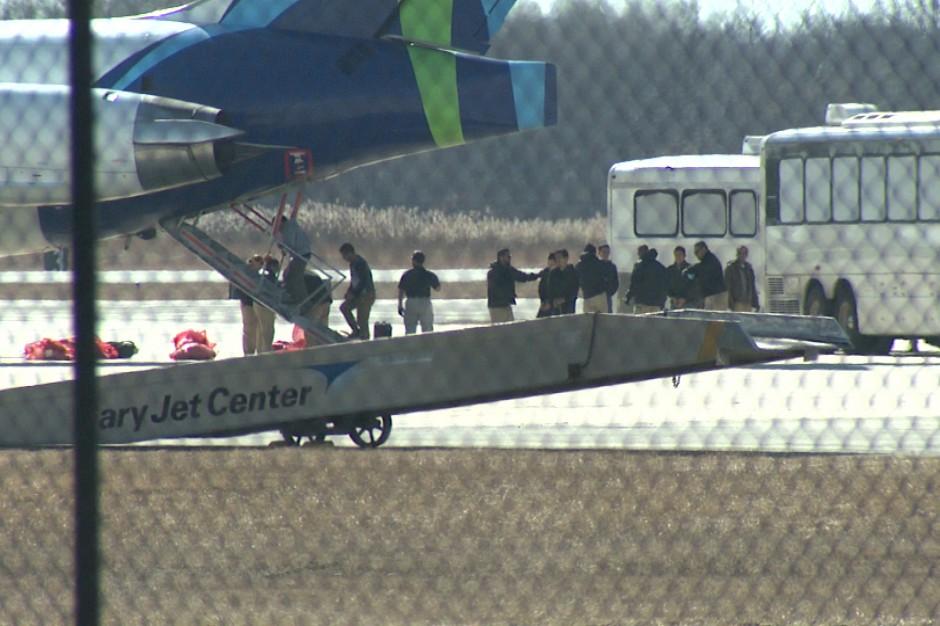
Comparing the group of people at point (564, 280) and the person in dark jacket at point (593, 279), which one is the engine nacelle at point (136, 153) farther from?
the person in dark jacket at point (593, 279)

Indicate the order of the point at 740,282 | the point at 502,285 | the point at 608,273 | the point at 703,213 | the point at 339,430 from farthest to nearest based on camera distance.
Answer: the point at 703,213
the point at 740,282
the point at 502,285
the point at 608,273
the point at 339,430

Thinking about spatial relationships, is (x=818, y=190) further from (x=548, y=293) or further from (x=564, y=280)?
(x=548, y=293)

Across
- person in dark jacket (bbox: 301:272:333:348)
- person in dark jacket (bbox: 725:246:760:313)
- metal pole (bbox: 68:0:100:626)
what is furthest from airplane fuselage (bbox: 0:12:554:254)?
metal pole (bbox: 68:0:100:626)

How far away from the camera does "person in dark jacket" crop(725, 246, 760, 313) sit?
17.6 m

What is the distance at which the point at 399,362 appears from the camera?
9.26 m

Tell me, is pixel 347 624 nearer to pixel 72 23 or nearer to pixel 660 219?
pixel 72 23

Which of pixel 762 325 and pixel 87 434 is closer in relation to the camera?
pixel 87 434

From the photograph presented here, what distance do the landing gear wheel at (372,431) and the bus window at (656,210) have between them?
11.4 meters

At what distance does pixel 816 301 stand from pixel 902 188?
2389 mm

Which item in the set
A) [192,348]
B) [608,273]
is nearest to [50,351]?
[192,348]

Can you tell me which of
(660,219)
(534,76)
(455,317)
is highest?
(534,76)

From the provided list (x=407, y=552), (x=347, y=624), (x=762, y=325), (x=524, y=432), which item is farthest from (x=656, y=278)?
(x=347, y=624)

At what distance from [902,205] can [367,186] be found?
776 centimetres

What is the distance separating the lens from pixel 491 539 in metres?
6.77
